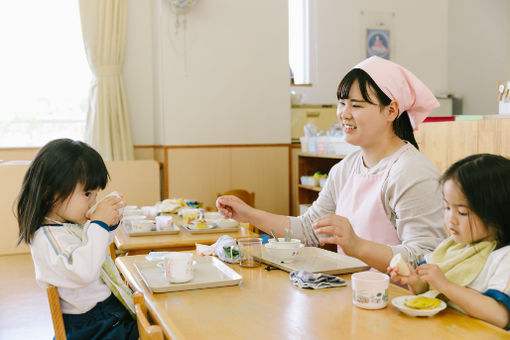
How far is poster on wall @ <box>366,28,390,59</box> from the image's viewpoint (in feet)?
20.4

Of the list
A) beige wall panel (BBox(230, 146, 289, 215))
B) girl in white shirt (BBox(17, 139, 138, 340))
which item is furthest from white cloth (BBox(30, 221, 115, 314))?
beige wall panel (BBox(230, 146, 289, 215))

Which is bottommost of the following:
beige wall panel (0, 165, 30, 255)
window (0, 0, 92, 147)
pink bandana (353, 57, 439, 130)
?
beige wall panel (0, 165, 30, 255)

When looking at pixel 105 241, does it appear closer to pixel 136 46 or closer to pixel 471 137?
pixel 471 137

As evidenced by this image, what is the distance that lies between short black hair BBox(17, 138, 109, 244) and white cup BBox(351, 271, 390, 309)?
2.87 feet

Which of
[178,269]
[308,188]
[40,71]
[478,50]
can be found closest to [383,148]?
[178,269]

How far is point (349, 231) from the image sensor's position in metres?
1.44

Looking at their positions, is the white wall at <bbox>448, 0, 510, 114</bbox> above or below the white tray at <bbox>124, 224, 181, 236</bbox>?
above

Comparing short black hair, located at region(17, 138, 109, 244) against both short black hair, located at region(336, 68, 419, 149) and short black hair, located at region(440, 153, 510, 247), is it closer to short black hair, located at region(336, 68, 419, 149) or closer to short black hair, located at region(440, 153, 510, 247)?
short black hair, located at region(336, 68, 419, 149)

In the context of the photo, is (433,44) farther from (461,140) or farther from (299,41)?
(461,140)

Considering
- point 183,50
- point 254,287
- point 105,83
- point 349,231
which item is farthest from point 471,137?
point 105,83

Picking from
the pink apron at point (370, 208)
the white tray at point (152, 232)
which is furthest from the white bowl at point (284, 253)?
the white tray at point (152, 232)

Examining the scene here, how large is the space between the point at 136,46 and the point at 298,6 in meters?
2.02

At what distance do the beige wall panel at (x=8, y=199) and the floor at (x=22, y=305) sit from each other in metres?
0.28

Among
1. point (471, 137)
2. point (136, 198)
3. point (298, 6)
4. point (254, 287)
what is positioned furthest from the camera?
point (298, 6)
